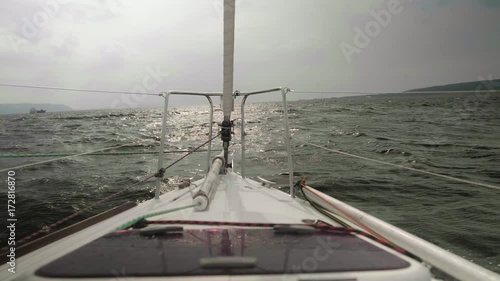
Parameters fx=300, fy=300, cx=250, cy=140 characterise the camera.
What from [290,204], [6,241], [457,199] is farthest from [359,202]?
[6,241]

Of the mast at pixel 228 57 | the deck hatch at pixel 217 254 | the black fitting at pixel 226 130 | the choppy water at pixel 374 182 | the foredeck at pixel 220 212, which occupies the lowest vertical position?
the choppy water at pixel 374 182

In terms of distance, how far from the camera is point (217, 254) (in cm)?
181

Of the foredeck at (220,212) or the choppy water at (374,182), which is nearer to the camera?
the foredeck at (220,212)

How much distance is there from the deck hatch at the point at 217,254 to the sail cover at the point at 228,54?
2170 millimetres

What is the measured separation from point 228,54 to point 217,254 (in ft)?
8.19

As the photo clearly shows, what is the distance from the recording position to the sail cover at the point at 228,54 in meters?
3.30

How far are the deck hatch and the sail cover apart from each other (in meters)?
2.17

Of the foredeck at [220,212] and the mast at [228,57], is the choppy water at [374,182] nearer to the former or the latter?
the mast at [228,57]

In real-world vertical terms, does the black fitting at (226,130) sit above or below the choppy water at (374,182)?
above

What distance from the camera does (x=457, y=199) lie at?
22.7 ft

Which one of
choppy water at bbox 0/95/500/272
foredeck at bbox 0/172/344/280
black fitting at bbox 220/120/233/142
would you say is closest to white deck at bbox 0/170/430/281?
foredeck at bbox 0/172/344/280

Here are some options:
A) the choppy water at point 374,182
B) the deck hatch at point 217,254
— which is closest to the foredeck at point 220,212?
the deck hatch at point 217,254
